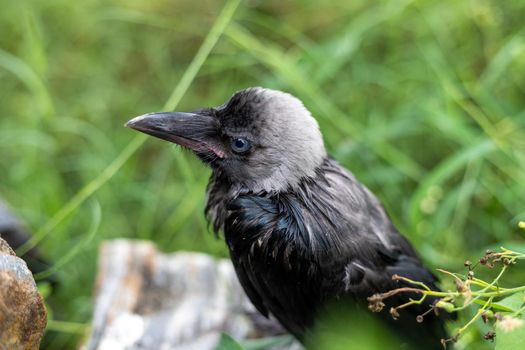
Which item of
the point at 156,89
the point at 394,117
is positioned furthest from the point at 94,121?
the point at 394,117

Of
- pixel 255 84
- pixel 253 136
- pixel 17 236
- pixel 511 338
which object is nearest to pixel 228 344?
Result: pixel 253 136

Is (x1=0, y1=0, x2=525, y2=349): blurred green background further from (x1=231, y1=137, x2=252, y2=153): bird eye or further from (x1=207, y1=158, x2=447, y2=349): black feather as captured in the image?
(x1=231, y1=137, x2=252, y2=153): bird eye

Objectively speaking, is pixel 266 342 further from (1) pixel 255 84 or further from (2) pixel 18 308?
(1) pixel 255 84

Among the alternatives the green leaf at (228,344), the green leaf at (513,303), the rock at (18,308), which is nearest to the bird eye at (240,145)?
the green leaf at (228,344)

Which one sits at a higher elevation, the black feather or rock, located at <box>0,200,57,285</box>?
the black feather

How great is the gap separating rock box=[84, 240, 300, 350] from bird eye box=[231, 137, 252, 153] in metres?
0.86

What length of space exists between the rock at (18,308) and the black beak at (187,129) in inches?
27.0

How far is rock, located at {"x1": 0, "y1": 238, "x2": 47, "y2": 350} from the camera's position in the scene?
2105 millimetres

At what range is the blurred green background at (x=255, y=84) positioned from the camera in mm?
3713

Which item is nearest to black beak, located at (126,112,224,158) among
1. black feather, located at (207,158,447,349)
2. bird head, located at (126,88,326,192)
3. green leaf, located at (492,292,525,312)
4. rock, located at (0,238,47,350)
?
bird head, located at (126,88,326,192)

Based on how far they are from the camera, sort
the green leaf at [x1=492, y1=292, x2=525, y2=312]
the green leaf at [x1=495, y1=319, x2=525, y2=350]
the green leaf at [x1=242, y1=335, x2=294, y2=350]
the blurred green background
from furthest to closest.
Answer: the blurred green background
the green leaf at [x1=242, y1=335, x2=294, y2=350]
the green leaf at [x1=492, y1=292, x2=525, y2=312]
the green leaf at [x1=495, y1=319, x2=525, y2=350]

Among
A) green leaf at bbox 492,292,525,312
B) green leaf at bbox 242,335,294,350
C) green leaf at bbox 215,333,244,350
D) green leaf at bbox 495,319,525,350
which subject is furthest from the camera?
green leaf at bbox 242,335,294,350

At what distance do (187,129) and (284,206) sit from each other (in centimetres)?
43

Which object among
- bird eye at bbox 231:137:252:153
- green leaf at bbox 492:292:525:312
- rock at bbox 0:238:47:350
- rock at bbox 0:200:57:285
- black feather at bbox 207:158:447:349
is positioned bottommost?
rock at bbox 0:200:57:285
